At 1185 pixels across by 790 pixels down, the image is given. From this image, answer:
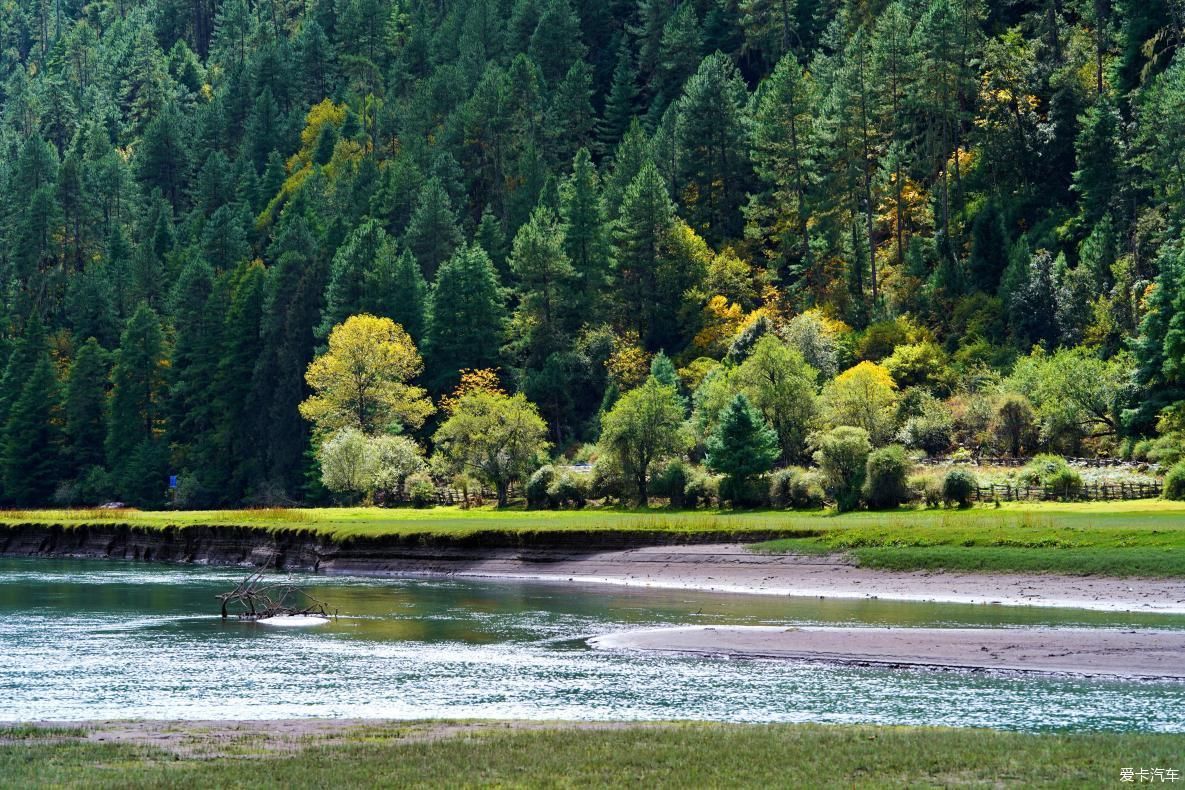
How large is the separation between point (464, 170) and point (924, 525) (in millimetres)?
111929

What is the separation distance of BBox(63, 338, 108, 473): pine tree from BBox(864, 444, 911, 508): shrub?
10023 centimetres

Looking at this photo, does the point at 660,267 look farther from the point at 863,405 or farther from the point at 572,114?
the point at 572,114

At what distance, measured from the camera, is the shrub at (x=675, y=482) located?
88438 mm

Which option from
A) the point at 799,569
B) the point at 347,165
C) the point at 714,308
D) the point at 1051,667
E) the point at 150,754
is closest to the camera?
the point at 150,754

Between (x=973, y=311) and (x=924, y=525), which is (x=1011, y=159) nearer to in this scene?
(x=973, y=311)

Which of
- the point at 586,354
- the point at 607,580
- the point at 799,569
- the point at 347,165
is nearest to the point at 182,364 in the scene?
the point at 347,165

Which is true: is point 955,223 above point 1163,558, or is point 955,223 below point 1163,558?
above

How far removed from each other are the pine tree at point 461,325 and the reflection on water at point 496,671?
68388 mm

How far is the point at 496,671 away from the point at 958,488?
39.4 metres

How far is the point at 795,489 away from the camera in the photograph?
81188mm

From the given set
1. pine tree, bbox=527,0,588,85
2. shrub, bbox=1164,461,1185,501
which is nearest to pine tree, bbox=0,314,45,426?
pine tree, bbox=527,0,588,85

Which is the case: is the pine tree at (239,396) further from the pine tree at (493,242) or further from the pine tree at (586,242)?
the pine tree at (586,242)

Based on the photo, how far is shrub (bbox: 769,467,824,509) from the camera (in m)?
80.4

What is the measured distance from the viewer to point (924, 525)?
63375mm
